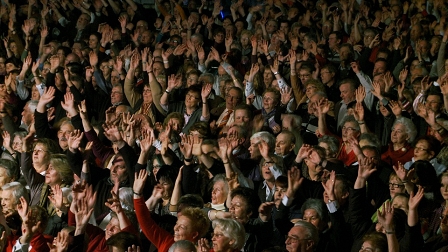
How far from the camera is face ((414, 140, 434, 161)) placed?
7098 mm

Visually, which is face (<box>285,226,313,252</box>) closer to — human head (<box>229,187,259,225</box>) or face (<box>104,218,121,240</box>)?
human head (<box>229,187,259,225</box>)

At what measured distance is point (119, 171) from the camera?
704 centimetres

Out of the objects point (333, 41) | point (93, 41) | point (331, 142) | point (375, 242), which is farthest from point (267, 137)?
point (93, 41)

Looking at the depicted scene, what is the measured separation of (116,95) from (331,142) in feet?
8.96

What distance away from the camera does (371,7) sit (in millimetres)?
11602

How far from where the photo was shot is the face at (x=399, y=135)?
7590 mm

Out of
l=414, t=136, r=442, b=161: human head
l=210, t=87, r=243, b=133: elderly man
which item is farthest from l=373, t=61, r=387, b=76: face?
l=414, t=136, r=442, b=161: human head

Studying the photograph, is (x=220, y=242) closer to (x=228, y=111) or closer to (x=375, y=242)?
(x=375, y=242)

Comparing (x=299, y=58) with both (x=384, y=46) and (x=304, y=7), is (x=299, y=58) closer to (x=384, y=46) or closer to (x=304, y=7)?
(x=384, y=46)

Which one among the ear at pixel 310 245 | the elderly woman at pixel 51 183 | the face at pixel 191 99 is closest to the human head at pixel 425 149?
the ear at pixel 310 245

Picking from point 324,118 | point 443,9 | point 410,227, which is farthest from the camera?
point 443,9

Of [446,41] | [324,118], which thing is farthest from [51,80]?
[446,41]

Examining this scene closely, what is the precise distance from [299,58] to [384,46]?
1.10 metres

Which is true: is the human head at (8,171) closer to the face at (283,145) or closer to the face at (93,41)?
the face at (283,145)
